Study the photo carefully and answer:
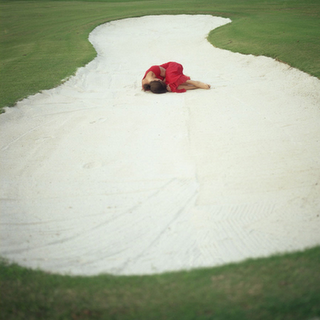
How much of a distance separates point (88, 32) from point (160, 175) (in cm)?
1175

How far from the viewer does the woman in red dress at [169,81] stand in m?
7.55

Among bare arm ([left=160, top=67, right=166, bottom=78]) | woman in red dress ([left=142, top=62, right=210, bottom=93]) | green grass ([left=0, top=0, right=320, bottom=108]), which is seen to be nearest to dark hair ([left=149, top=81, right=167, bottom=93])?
woman in red dress ([left=142, top=62, right=210, bottom=93])

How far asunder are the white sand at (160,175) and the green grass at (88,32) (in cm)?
98

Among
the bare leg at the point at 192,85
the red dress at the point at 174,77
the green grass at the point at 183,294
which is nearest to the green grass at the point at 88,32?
the bare leg at the point at 192,85

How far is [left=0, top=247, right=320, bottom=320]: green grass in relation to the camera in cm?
211

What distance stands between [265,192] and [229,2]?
18.5m

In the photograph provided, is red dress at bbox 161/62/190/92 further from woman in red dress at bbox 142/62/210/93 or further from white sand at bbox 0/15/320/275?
white sand at bbox 0/15/320/275

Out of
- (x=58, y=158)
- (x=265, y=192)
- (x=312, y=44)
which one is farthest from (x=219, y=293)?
(x=312, y=44)

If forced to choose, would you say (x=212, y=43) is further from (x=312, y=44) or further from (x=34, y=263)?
(x=34, y=263)

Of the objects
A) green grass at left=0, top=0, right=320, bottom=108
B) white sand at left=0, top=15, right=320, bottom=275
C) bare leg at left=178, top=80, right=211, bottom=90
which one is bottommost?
white sand at left=0, top=15, right=320, bottom=275

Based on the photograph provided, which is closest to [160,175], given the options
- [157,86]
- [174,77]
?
[157,86]

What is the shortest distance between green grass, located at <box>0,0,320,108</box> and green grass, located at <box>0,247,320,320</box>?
5377 millimetres

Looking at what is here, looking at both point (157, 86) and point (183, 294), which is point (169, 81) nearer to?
point (157, 86)

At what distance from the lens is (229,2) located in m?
19.1
